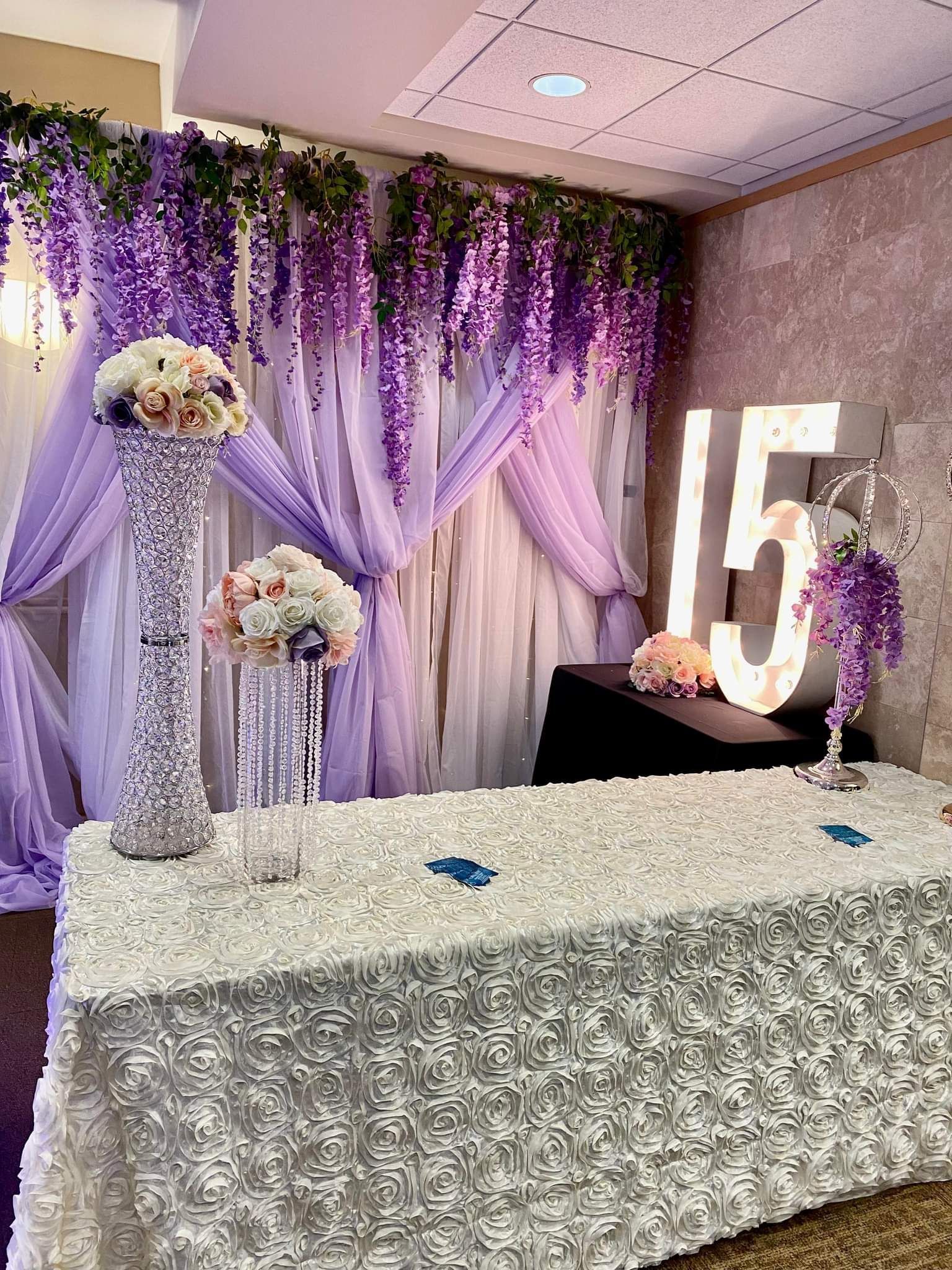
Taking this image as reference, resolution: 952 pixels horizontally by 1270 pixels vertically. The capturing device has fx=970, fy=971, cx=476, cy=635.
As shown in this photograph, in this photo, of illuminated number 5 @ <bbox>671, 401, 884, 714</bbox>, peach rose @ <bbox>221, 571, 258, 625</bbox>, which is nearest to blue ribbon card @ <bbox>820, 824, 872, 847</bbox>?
illuminated number 5 @ <bbox>671, 401, 884, 714</bbox>

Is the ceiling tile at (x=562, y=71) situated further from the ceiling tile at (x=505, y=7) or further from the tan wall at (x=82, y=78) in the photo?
the tan wall at (x=82, y=78)

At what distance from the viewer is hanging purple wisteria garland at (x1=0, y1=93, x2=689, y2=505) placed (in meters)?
3.33

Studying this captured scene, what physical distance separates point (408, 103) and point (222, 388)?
1869 millimetres

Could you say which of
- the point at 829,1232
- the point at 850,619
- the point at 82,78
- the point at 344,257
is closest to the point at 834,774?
the point at 850,619

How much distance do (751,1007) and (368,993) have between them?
786 millimetres

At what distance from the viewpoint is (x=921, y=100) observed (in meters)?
2.93

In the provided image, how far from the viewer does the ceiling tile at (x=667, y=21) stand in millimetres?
2432


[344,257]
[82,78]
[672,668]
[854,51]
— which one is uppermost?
[82,78]

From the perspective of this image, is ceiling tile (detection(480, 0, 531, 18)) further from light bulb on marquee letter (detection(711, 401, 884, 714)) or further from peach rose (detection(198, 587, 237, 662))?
peach rose (detection(198, 587, 237, 662))

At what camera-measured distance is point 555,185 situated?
3.90 metres

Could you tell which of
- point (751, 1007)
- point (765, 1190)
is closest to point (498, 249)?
point (751, 1007)

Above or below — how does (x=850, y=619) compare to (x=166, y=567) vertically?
below

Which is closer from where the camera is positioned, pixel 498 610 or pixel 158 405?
pixel 158 405

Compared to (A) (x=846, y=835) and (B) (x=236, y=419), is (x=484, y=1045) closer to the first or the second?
(A) (x=846, y=835)
